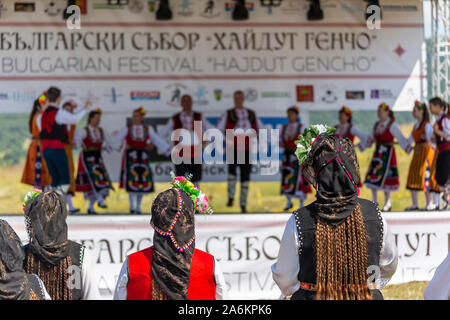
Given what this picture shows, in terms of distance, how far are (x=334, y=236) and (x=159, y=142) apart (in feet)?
17.9

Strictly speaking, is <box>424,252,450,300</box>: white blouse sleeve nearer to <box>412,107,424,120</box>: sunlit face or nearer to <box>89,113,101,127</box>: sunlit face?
<box>412,107,424,120</box>: sunlit face

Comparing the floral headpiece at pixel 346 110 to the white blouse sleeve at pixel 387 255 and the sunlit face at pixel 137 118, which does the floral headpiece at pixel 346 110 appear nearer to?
the sunlit face at pixel 137 118

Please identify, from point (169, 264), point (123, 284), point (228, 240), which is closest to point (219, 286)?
point (169, 264)

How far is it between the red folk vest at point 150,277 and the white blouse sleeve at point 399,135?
19.6 feet

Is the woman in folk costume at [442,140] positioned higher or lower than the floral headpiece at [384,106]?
lower

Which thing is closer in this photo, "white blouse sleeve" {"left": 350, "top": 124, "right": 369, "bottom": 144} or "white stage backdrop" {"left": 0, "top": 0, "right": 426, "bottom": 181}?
"white stage backdrop" {"left": 0, "top": 0, "right": 426, "bottom": 181}

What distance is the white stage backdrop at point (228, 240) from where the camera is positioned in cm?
531

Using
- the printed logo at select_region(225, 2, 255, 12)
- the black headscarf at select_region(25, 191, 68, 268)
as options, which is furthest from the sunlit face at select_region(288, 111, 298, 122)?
the black headscarf at select_region(25, 191, 68, 268)

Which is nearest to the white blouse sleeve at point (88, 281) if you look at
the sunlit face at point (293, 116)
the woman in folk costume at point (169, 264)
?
the woman in folk costume at point (169, 264)

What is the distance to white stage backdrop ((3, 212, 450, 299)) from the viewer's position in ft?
17.4

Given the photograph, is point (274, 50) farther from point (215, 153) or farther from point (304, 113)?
point (215, 153)

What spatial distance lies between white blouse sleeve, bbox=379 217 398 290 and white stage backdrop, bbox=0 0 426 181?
18.6 feet

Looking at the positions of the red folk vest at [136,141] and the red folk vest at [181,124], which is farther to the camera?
the red folk vest at [181,124]

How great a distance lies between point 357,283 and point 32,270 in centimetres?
131
